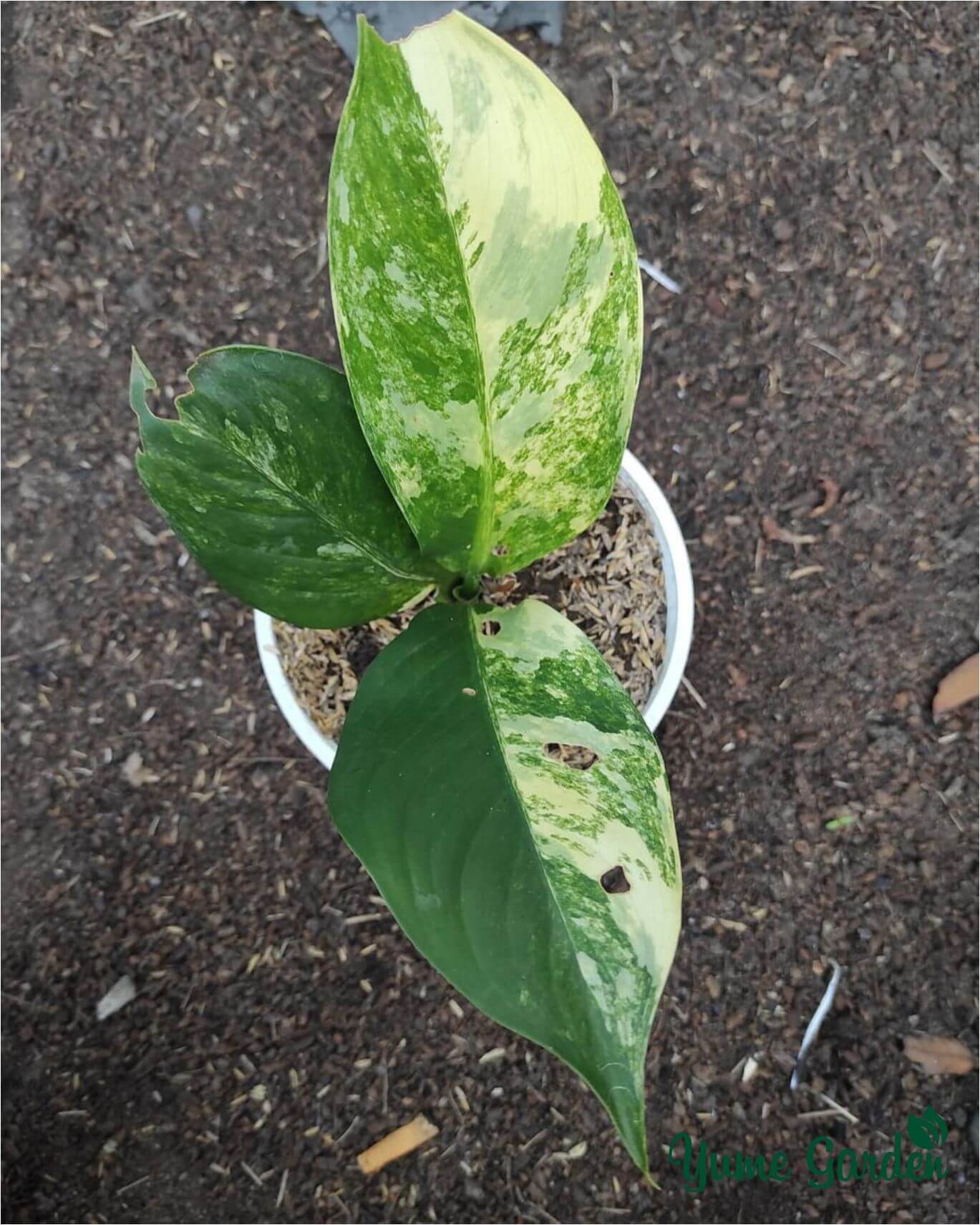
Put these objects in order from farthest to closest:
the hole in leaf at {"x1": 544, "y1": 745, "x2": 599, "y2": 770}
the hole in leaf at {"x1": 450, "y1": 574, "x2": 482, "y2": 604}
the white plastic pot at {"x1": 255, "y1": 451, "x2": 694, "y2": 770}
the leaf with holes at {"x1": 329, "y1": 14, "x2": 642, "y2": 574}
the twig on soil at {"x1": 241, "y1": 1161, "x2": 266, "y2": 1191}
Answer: the twig on soil at {"x1": 241, "y1": 1161, "x2": 266, "y2": 1191}, the white plastic pot at {"x1": 255, "y1": 451, "x2": 694, "y2": 770}, the hole in leaf at {"x1": 450, "y1": 574, "x2": 482, "y2": 604}, the hole in leaf at {"x1": 544, "y1": 745, "x2": 599, "y2": 770}, the leaf with holes at {"x1": 329, "y1": 14, "x2": 642, "y2": 574}

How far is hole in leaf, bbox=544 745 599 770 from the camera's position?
25.7 inches

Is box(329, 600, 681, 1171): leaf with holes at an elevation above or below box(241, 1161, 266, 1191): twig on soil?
above

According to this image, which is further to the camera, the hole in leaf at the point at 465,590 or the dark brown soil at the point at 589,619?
the dark brown soil at the point at 589,619

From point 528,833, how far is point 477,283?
352 millimetres

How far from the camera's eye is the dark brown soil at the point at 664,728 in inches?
46.5

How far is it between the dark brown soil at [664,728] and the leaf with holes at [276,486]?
55 centimetres

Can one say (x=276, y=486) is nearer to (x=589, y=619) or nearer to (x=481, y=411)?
(x=481, y=411)

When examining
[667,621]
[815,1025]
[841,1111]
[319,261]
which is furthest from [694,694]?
[319,261]

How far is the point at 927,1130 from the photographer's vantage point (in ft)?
3.91

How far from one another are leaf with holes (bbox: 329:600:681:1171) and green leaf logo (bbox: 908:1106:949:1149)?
2.79ft

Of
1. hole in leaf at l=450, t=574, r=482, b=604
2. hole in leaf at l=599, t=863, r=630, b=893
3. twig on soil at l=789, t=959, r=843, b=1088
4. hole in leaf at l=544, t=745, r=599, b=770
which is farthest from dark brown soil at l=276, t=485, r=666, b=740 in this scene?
twig on soil at l=789, t=959, r=843, b=1088

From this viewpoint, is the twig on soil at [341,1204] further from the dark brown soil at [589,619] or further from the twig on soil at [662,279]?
the twig on soil at [662,279]

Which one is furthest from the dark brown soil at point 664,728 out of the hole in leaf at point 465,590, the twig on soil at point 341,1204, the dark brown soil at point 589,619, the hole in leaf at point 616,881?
the hole in leaf at point 616,881

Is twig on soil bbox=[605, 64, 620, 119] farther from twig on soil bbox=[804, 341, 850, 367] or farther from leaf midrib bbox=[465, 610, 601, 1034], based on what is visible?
leaf midrib bbox=[465, 610, 601, 1034]
